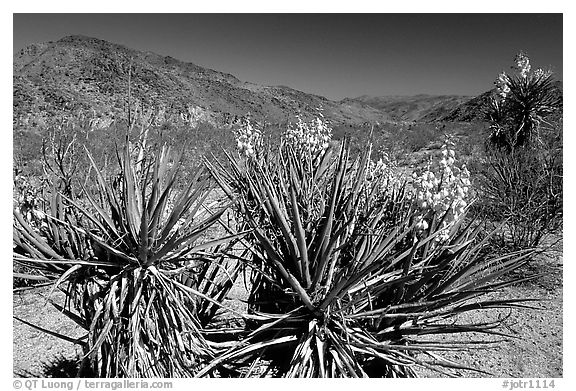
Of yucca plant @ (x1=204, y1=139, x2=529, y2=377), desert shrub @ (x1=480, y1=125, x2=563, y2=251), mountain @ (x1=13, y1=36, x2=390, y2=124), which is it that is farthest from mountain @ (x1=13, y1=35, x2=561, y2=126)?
yucca plant @ (x1=204, y1=139, x2=529, y2=377)

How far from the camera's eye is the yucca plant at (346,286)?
6.12 feet

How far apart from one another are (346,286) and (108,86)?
86.3 ft

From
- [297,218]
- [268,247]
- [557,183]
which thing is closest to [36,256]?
[268,247]

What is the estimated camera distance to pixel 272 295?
7.71 feet

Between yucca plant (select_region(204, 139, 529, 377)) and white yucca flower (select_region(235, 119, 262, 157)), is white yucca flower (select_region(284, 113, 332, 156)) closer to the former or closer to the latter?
white yucca flower (select_region(235, 119, 262, 157))

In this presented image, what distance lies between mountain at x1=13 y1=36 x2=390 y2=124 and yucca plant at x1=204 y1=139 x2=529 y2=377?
45.5ft

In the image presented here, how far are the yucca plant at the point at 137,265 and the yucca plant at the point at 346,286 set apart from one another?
Result: 0.22 meters

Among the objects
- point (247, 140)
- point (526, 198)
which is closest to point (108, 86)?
point (526, 198)

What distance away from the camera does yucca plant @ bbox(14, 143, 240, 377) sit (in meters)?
1.92

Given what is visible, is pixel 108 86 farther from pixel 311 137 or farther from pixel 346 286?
pixel 346 286

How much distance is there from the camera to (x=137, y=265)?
6.44 ft

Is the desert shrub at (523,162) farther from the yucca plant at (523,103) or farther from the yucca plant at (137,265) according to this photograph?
the yucca plant at (137,265)

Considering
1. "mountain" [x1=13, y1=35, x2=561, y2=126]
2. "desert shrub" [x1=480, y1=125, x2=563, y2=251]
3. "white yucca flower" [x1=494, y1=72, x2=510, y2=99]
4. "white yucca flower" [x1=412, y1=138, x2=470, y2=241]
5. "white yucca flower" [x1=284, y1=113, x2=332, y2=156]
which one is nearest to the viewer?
"white yucca flower" [x1=412, y1=138, x2=470, y2=241]
